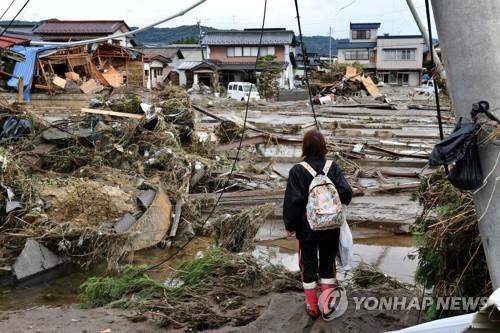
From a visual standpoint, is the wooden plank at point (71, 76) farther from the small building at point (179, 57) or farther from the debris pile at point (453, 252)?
the debris pile at point (453, 252)

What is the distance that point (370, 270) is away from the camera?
5.54 metres

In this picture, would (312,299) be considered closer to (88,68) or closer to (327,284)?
(327,284)

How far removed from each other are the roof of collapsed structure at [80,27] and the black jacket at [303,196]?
42.2 m

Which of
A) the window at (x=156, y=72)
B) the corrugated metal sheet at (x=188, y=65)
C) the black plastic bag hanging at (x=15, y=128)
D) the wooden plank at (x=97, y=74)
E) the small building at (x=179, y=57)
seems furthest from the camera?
the small building at (x=179, y=57)

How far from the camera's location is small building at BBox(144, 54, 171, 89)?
Result: 142 ft

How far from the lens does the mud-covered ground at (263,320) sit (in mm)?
4293

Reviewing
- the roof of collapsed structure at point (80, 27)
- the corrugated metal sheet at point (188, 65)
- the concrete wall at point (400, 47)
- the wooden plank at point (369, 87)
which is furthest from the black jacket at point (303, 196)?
the concrete wall at point (400, 47)

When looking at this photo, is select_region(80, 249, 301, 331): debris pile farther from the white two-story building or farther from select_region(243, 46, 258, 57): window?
the white two-story building

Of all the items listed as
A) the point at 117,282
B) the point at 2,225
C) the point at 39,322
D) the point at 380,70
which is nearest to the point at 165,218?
the point at 2,225

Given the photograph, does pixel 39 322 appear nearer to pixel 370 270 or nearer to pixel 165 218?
pixel 370 270

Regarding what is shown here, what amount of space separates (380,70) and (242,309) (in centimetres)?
6320

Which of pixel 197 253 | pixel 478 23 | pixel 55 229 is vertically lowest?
pixel 197 253

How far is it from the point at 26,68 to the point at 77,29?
14.6 metres

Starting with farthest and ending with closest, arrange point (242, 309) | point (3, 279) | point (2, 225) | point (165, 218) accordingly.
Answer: point (165, 218) → point (2, 225) → point (3, 279) → point (242, 309)
